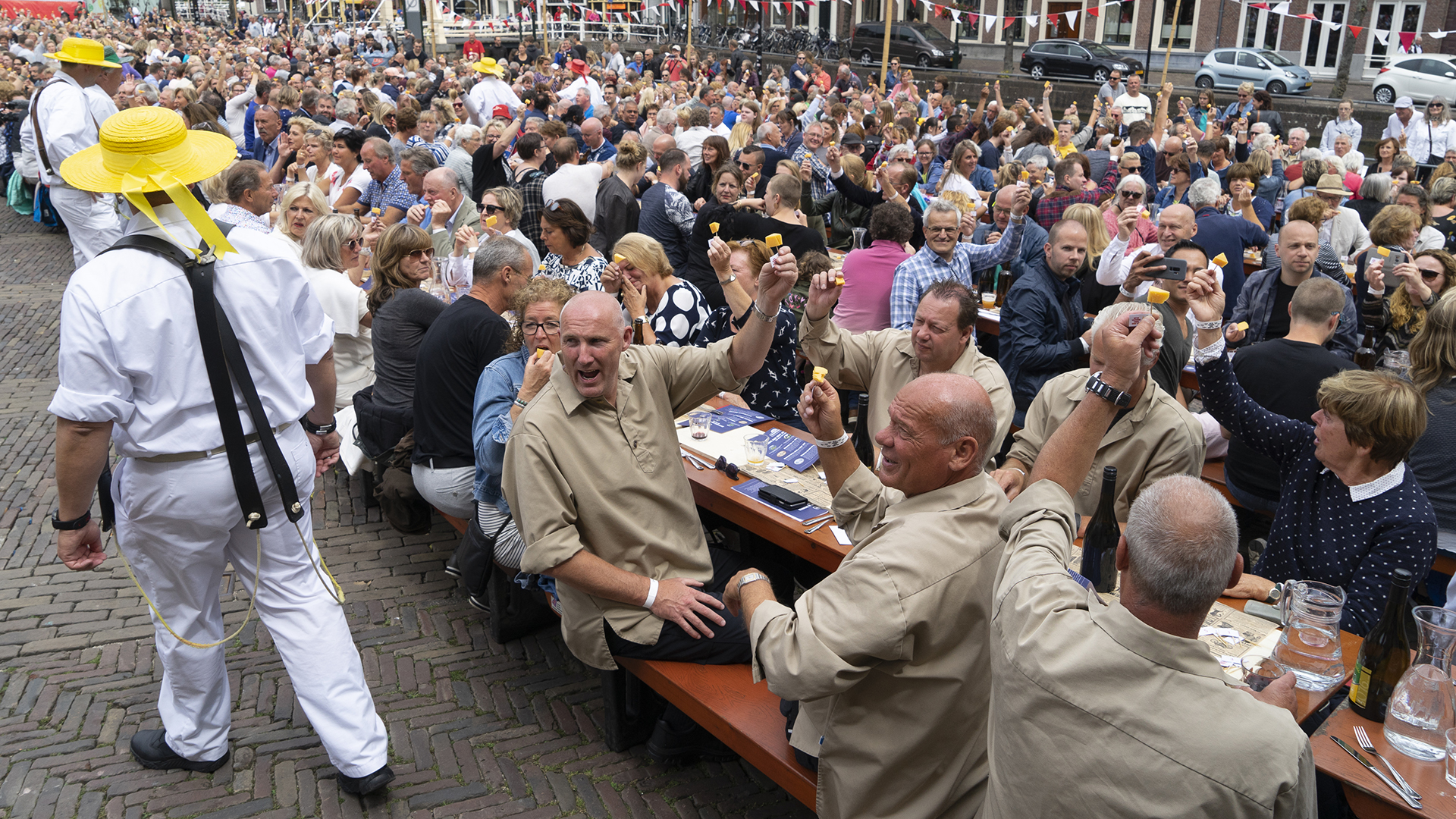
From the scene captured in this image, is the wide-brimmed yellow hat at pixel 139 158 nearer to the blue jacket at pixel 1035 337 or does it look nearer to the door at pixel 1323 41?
the blue jacket at pixel 1035 337

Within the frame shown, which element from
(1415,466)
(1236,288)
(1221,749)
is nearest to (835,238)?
(1236,288)

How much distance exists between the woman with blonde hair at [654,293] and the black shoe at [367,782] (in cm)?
236

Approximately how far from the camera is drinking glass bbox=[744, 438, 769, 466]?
3969 millimetres

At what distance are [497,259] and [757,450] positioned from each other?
4.59 ft

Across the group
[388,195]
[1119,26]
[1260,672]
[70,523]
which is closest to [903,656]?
[1260,672]

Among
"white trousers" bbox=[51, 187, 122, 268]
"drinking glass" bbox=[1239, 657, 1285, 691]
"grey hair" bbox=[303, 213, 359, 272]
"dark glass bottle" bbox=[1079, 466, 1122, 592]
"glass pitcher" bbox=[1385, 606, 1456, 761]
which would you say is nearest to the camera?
"glass pitcher" bbox=[1385, 606, 1456, 761]

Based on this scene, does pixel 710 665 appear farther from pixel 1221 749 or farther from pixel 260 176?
pixel 260 176

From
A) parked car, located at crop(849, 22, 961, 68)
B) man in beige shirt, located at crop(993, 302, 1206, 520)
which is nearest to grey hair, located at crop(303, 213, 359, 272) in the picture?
man in beige shirt, located at crop(993, 302, 1206, 520)

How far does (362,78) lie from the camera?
15.3 m

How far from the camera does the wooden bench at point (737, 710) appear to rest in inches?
109

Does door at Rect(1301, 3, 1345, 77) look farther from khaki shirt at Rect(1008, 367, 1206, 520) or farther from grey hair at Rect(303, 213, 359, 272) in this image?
grey hair at Rect(303, 213, 359, 272)

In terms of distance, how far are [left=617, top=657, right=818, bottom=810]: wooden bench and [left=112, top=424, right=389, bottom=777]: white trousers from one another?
0.88 meters

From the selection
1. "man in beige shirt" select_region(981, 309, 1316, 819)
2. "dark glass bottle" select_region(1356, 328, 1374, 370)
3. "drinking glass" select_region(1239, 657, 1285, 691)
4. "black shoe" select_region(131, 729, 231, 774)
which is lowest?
"black shoe" select_region(131, 729, 231, 774)

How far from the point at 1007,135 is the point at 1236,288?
545 cm
